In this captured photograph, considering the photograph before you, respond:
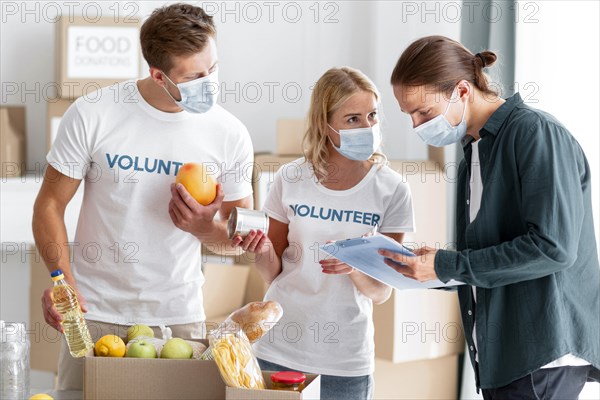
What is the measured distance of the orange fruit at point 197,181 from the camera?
72.5 inches

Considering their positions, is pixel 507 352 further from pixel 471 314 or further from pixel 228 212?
pixel 228 212

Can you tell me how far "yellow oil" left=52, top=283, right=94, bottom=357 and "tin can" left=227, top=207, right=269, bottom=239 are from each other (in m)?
0.38

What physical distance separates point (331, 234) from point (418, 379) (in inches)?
54.3

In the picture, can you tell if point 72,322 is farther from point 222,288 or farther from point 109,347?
point 222,288

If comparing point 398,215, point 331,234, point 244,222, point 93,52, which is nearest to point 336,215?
point 331,234

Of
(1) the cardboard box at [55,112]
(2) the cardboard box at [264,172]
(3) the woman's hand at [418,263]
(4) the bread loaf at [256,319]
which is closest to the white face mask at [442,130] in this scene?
(3) the woman's hand at [418,263]

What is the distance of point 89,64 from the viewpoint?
3.25 meters

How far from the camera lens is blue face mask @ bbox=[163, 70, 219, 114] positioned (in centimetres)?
192

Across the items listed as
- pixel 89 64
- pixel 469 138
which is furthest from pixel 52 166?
pixel 89 64

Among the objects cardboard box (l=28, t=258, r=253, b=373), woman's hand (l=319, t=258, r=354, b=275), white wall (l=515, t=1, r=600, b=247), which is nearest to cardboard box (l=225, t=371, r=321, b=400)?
woman's hand (l=319, t=258, r=354, b=275)

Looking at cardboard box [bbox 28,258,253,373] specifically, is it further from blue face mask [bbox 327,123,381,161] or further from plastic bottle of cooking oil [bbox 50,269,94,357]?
plastic bottle of cooking oil [bbox 50,269,94,357]

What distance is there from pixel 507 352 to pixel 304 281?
0.58m

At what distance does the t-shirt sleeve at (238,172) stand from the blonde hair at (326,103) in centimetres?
16

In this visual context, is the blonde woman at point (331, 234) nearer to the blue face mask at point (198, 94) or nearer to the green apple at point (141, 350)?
the blue face mask at point (198, 94)
